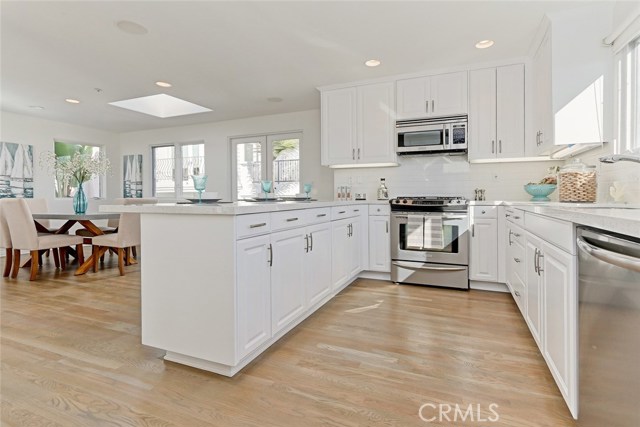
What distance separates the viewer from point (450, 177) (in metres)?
4.02

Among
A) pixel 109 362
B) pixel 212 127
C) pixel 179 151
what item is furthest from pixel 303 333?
pixel 179 151

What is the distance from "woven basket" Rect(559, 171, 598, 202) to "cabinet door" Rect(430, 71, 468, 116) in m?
1.55

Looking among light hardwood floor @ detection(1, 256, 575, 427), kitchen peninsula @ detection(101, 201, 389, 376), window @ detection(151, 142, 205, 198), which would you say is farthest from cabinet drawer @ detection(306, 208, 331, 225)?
window @ detection(151, 142, 205, 198)

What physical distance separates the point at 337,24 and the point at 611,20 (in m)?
2.12

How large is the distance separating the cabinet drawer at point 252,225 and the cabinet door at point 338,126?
8.02ft

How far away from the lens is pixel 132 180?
7.06 metres

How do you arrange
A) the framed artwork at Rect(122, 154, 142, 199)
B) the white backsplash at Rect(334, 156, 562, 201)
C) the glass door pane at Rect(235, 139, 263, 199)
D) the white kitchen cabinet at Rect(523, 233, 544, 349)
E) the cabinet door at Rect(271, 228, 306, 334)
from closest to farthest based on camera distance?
1. the white kitchen cabinet at Rect(523, 233, 544, 349)
2. the cabinet door at Rect(271, 228, 306, 334)
3. the white backsplash at Rect(334, 156, 562, 201)
4. the glass door pane at Rect(235, 139, 263, 199)
5. the framed artwork at Rect(122, 154, 142, 199)

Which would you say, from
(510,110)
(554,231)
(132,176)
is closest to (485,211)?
(510,110)

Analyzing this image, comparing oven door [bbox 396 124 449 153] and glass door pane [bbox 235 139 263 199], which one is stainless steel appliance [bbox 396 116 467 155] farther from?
glass door pane [bbox 235 139 263 199]

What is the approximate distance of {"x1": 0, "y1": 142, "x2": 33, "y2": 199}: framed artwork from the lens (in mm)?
5379

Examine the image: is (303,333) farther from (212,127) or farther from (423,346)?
(212,127)

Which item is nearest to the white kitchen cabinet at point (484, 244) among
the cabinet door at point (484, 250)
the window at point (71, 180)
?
the cabinet door at point (484, 250)

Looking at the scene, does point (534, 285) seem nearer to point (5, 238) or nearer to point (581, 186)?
point (581, 186)

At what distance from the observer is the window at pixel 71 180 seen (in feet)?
20.2
